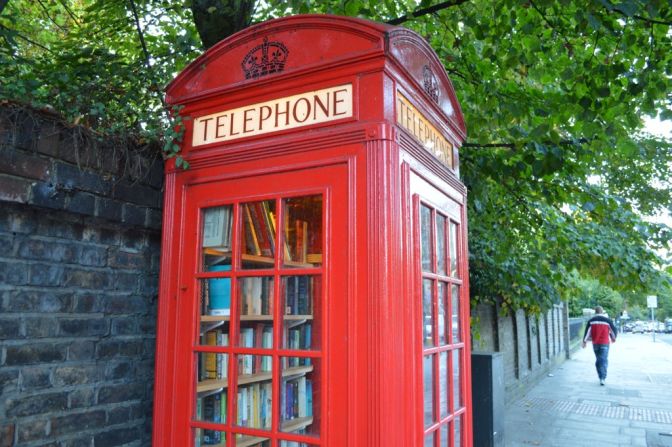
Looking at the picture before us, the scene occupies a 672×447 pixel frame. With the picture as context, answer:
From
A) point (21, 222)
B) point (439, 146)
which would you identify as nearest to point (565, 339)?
point (439, 146)

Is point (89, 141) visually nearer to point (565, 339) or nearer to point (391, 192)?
point (391, 192)

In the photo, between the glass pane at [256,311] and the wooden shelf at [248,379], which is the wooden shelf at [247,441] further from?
the glass pane at [256,311]

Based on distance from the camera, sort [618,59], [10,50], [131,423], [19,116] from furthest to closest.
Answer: [618,59], [10,50], [131,423], [19,116]

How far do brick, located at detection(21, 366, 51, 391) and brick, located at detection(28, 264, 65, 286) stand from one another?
34 centimetres

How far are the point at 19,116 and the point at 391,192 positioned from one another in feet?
4.94

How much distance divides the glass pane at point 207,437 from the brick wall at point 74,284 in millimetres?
398

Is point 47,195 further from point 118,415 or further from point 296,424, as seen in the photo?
point 296,424

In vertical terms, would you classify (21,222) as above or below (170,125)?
below

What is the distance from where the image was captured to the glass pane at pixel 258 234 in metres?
2.30

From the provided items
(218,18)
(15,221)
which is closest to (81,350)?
(15,221)

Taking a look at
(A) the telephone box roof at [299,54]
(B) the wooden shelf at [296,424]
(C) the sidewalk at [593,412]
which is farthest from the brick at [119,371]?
(C) the sidewalk at [593,412]

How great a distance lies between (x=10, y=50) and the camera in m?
2.75

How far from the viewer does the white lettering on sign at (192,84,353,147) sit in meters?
2.23

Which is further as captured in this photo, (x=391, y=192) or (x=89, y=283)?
(x=89, y=283)
